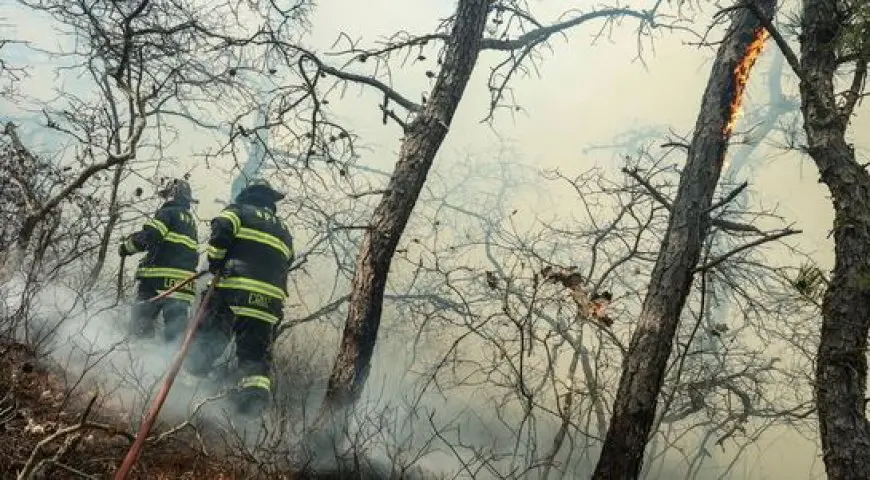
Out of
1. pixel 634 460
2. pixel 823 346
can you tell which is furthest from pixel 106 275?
pixel 823 346

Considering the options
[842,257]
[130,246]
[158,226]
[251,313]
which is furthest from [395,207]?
[842,257]

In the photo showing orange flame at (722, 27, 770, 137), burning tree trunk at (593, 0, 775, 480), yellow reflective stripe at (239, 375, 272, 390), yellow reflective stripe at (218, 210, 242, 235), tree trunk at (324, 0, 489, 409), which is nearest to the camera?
burning tree trunk at (593, 0, 775, 480)


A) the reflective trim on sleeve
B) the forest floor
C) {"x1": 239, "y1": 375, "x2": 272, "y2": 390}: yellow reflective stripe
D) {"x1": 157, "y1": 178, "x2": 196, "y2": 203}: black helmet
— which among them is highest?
{"x1": 157, "y1": 178, "x2": 196, "y2": 203}: black helmet

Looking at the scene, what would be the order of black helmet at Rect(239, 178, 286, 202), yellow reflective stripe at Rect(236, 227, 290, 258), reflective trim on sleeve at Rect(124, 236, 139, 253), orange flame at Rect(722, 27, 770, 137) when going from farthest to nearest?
reflective trim on sleeve at Rect(124, 236, 139, 253), black helmet at Rect(239, 178, 286, 202), yellow reflective stripe at Rect(236, 227, 290, 258), orange flame at Rect(722, 27, 770, 137)

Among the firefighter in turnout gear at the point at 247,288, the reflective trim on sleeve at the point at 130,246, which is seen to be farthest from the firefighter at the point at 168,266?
the firefighter in turnout gear at the point at 247,288

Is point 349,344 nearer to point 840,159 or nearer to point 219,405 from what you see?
point 219,405

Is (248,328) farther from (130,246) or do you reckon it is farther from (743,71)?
(743,71)

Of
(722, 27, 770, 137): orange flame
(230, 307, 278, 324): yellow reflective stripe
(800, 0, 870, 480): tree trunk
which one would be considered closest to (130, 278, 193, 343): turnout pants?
(230, 307, 278, 324): yellow reflective stripe

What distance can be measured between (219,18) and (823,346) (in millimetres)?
7474

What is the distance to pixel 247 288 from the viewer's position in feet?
17.0

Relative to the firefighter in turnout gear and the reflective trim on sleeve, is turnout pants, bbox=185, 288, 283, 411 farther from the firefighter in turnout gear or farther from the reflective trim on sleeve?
the reflective trim on sleeve

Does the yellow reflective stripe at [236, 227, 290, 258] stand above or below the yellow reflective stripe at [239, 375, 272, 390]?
above

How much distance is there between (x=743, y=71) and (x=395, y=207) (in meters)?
2.82

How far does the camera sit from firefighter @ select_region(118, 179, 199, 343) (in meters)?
6.07
